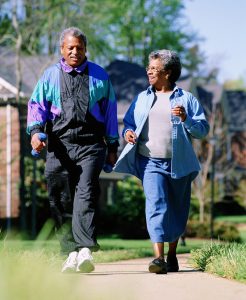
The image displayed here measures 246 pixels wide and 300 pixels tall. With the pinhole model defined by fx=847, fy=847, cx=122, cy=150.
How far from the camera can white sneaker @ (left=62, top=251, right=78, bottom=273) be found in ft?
19.2

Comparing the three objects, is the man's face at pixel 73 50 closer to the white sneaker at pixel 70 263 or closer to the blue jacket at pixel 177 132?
the blue jacket at pixel 177 132

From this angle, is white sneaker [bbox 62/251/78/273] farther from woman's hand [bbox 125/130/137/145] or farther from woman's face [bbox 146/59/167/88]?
woman's face [bbox 146/59/167/88]

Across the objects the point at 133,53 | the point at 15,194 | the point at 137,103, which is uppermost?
the point at 133,53

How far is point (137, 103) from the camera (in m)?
6.70

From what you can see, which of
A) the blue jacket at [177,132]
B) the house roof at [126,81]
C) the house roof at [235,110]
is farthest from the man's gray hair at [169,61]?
the house roof at [235,110]

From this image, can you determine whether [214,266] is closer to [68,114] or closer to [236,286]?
[236,286]

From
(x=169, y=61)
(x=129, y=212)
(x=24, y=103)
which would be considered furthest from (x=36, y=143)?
(x=129, y=212)

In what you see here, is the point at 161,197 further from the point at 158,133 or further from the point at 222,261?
the point at 222,261

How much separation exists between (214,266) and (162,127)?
1192 mm

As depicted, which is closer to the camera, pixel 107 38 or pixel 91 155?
pixel 91 155

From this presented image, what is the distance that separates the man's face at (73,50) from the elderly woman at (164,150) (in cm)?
59

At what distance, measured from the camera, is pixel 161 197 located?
6531mm

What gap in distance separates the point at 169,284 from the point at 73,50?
2.04 m

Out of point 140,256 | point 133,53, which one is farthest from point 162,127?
point 133,53
